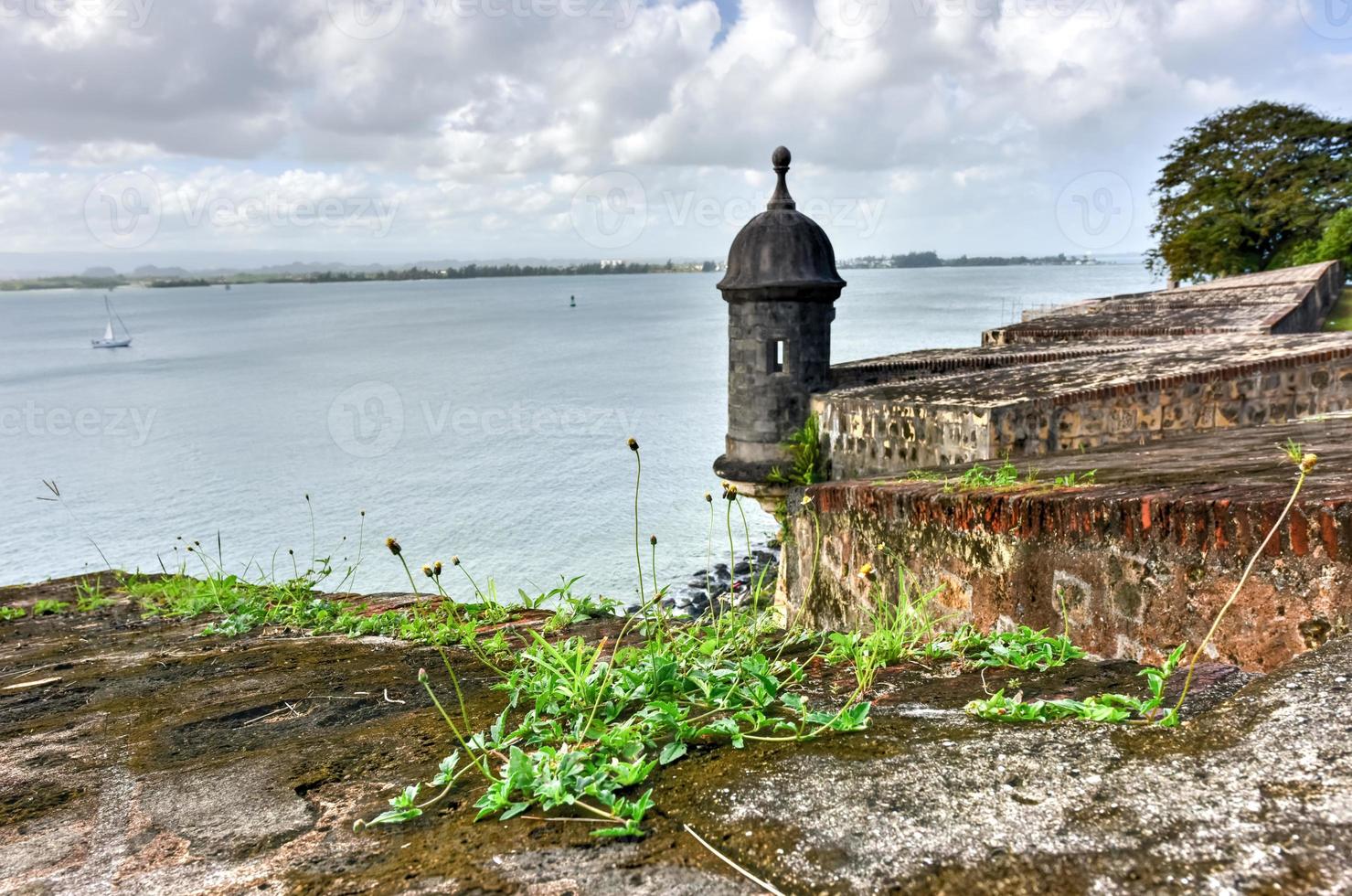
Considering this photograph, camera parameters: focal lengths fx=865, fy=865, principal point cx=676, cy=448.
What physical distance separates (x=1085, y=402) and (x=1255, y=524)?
6.55 metres

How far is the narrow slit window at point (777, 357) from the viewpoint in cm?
1468

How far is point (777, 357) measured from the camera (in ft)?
48.4

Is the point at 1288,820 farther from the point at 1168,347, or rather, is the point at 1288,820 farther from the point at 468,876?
the point at 1168,347

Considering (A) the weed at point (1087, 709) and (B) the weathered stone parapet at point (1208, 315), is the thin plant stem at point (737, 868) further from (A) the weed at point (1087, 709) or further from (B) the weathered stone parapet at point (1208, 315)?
(B) the weathered stone parapet at point (1208, 315)

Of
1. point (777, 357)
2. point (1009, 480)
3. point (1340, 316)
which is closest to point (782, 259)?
point (777, 357)

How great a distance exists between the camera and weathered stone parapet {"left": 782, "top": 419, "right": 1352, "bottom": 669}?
8.95 feet

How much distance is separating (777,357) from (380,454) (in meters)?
25.1

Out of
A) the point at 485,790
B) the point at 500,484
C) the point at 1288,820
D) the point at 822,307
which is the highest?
the point at 822,307

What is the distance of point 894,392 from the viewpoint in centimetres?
1181

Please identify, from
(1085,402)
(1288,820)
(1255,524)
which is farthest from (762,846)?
(1085,402)

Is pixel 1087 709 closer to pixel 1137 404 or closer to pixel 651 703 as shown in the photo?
pixel 651 703

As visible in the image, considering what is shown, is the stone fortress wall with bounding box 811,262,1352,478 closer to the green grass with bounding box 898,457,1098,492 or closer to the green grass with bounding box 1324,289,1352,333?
the green grass with bounding box 898,457,1098,492

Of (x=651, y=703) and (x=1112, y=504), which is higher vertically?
(x=1112, y=504)

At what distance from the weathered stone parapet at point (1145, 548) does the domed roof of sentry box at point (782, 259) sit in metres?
9.42
